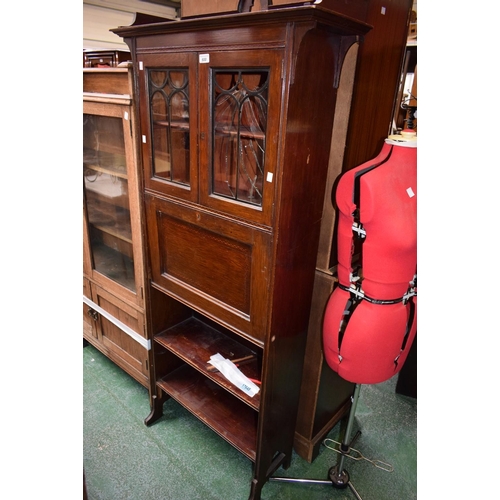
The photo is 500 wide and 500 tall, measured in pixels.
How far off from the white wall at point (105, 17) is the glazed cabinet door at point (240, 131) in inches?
86.5

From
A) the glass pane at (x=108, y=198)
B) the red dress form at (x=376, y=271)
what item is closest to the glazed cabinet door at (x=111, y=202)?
the glass pane at (x=108, y=198)

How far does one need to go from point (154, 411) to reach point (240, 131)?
5.34ft

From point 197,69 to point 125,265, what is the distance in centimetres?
132

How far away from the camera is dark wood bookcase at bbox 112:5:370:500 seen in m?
1.09

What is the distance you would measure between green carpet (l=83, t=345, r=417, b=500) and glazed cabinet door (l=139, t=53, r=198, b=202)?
136 cm

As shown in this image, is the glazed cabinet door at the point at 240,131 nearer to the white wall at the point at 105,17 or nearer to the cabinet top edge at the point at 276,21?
the cabinet top edge at the point at 276,21

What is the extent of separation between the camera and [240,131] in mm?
1271

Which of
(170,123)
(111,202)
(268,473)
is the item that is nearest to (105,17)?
(111,202)

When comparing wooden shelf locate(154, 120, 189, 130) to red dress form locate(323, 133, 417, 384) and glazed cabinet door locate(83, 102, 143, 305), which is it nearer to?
glazed cabinet door locate(83, 102, 143, 305)

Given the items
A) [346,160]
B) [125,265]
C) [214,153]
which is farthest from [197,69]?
[125,265]

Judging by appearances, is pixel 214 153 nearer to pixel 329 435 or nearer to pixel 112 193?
pixel 112 193

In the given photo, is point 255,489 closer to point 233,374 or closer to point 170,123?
point 233,374

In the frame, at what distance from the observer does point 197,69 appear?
1.26 metres

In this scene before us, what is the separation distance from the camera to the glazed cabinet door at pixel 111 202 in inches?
71.1
